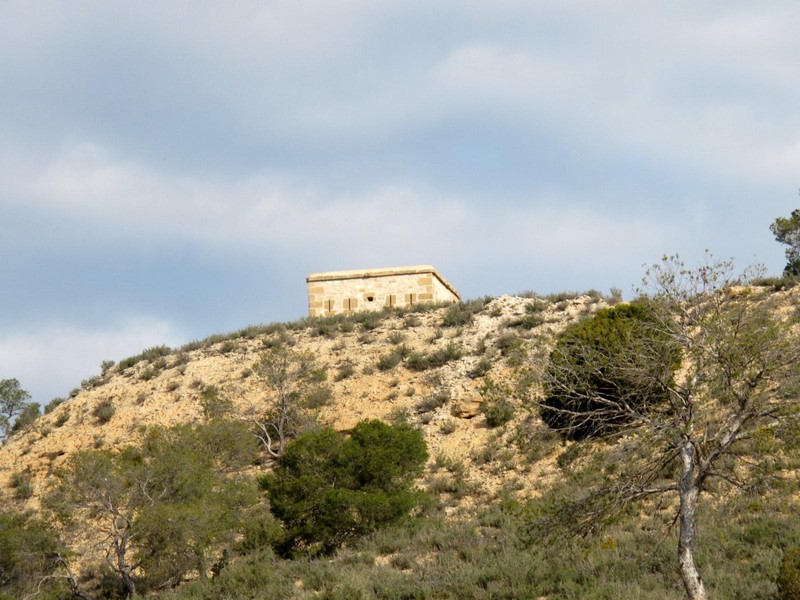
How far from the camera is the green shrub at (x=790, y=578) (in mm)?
12805

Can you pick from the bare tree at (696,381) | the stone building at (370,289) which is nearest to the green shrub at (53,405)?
the stone building at (370,289)

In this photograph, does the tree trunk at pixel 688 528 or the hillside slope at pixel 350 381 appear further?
the hillside slope at pixel 350 381

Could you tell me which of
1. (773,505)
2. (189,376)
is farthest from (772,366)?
(189,376)

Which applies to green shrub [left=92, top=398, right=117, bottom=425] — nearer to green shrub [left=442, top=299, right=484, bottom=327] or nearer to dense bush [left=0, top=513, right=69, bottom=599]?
Result: dense bush [left=0, top=513, right=69, bottom=599]

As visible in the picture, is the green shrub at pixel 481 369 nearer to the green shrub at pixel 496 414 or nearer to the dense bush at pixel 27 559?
the green shrub at pixel 496 414

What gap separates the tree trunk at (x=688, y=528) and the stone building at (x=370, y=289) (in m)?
27.6

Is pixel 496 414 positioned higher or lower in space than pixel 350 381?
lower

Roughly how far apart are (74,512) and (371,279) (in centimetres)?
1921

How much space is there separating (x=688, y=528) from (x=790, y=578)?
1.60m

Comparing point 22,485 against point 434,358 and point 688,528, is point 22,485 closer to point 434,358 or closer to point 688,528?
point 434,358

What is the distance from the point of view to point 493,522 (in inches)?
811

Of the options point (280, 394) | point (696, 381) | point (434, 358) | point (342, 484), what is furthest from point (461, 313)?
point (696, 381)

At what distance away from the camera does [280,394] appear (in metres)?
30.2

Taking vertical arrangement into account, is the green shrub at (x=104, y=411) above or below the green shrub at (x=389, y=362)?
below
